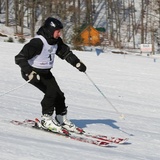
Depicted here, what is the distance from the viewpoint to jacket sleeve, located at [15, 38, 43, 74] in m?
6.21

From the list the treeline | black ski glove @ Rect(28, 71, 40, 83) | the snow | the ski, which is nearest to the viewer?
the snow

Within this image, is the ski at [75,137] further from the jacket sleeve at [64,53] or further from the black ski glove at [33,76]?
the jacket sleeve at [64,53]

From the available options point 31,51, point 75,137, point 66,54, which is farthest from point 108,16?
point 31,51

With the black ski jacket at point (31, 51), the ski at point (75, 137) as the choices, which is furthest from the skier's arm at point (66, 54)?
the ski at point (75, 137)

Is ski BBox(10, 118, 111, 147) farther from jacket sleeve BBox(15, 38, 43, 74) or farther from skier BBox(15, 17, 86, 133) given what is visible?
jacket sleeve BBox(15, 38, 43, 74)

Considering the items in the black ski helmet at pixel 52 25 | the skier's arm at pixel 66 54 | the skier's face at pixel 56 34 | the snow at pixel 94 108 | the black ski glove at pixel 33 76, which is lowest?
the snow at pixel 94 108

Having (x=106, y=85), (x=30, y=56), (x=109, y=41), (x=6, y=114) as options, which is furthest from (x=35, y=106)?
(x=109, y=41)

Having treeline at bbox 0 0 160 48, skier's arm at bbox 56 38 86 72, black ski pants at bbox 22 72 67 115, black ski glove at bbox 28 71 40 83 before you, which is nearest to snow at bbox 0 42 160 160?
black ski pants at bbox 22 72 67 115

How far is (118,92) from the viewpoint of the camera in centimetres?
1501

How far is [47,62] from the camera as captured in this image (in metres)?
6.53

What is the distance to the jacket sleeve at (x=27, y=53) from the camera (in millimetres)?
6215

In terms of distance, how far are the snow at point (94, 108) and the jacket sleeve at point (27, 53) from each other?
2.86ft

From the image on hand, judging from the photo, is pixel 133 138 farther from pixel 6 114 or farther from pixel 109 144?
pixel 6 114

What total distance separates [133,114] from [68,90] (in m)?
3.35
